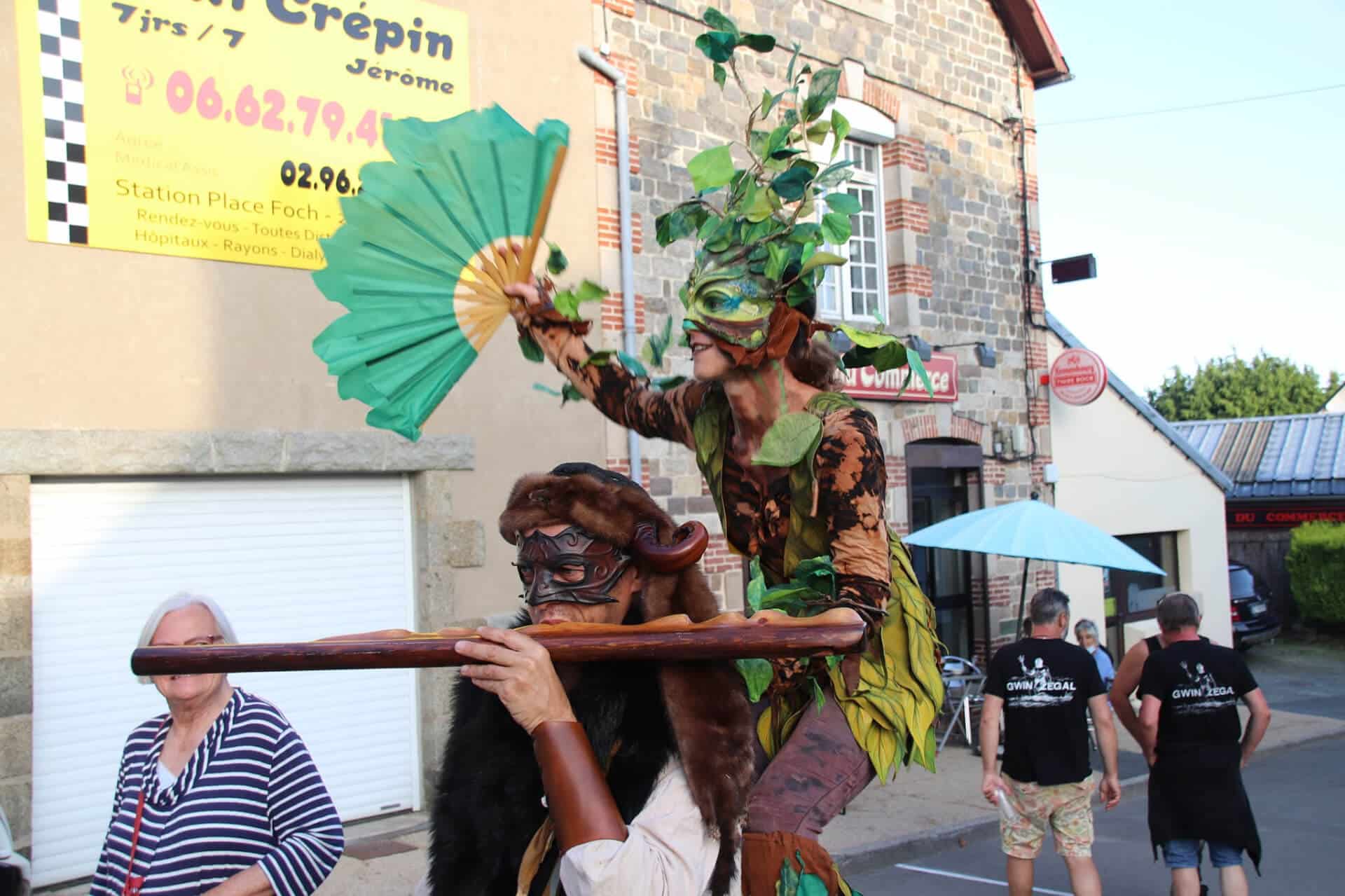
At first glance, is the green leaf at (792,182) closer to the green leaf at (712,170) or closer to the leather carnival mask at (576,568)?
the green leaf at (712,170)

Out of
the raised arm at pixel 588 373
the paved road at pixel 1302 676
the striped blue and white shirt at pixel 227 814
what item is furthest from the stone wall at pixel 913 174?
the striped blue and white shirt at pixel 227 814

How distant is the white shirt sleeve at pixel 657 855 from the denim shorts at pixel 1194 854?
14.3ft

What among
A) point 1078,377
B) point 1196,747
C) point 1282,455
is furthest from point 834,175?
point 1282,455

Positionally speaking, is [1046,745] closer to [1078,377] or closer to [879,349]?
[879,349]

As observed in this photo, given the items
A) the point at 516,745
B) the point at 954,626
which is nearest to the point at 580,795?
the point at 516,745

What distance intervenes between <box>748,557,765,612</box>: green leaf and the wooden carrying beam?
0.68m

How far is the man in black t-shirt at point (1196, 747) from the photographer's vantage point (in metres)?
5.69

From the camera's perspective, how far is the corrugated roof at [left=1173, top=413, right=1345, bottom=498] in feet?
80.0

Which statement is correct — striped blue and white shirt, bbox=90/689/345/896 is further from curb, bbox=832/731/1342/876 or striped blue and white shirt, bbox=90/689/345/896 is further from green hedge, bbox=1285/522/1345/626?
green hedge, bbox=1285/522/1345/626

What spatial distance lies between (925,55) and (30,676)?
1084cm

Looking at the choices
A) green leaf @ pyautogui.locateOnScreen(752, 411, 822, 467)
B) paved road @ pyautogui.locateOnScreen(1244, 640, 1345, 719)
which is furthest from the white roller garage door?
paved road @ pyautogui.locateOnScreen(1244, 640, 1345, 719)

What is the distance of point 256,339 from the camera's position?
7.82 metres

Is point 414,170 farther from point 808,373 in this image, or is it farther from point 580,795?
point 580,795

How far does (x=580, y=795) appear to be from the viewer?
2043mm
